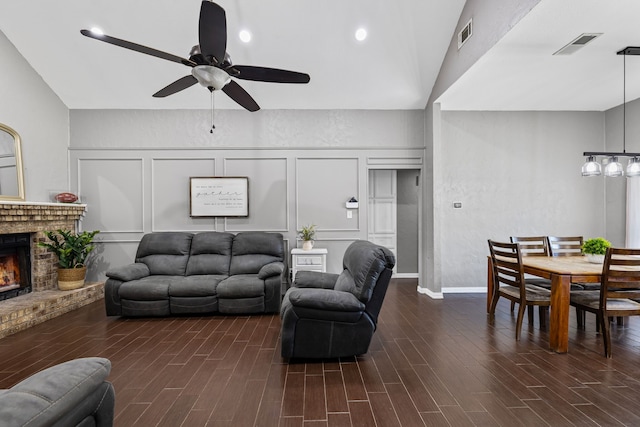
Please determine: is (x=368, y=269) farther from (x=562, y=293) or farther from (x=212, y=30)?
(x=212, y=30)

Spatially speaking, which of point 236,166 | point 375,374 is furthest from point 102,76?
point 375,374

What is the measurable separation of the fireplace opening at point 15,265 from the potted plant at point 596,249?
266 inches

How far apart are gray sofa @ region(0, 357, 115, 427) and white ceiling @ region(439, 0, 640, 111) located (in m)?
3.73

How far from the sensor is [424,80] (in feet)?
15.1

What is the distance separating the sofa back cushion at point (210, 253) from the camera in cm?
447

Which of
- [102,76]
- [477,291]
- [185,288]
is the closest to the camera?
[185,288]

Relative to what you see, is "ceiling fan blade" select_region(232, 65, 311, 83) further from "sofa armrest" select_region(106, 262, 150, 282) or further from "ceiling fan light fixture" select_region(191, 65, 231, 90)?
"sofa armrest" select_region(106, 262, 150, 282)

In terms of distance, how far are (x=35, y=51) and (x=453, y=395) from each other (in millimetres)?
6224

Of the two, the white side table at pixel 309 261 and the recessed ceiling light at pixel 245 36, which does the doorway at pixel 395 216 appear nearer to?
the white side table at pixel 309 261

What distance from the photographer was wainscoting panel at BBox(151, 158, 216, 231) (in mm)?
5062

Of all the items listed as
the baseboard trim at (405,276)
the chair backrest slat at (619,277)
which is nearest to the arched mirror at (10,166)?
the baseboard trim at (405,276)

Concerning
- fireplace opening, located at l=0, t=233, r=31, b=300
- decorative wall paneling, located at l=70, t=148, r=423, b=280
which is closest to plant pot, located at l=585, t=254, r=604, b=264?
decorative wall paneling, located at l=70, t=148, r=423, b=280

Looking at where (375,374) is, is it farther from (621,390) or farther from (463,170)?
(463,170)

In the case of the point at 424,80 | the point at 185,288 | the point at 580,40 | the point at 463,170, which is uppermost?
the point at 424,80
